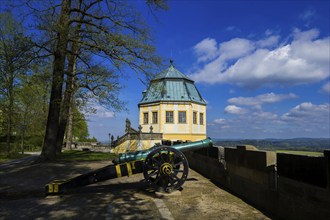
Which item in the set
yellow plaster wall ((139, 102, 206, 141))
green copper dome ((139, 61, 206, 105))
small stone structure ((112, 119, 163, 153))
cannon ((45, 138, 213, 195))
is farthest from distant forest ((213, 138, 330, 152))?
green copper dome ((139, 61, 206, 105))

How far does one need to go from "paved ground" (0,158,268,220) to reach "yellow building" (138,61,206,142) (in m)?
32.8

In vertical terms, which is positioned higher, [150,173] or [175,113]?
[175,113]

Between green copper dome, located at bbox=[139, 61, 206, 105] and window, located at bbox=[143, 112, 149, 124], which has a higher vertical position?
green copper dome, located at bbox=[139, 61, 206, 105]

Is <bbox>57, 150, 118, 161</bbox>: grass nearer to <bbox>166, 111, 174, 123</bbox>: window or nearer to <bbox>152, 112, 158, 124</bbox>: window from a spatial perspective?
<bbox>166, 111, 174, 123</bbox>: window

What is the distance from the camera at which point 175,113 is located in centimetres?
4403

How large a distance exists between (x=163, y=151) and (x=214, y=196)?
1.76 m

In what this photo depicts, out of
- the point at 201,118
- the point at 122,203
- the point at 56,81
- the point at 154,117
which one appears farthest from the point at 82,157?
the point at 201,118

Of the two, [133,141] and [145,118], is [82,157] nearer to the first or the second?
[133,141]

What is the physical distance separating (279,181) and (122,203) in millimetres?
3541

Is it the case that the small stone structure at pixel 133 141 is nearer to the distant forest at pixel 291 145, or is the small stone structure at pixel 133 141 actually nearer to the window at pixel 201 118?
the window at pixel 201 118

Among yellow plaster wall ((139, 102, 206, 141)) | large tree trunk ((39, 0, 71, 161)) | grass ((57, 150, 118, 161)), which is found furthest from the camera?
yellow plaster wall ((139, 102, 206, 141))

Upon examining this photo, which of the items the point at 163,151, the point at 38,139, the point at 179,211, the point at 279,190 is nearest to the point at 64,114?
the point at 163,151

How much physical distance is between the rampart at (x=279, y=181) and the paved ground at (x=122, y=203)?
352 mm

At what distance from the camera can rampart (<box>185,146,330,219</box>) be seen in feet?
15.8
